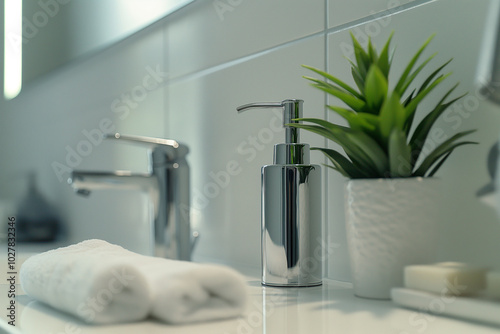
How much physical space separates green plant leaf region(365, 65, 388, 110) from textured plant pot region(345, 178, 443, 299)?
2.9 inches

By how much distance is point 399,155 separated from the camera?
20.5 inches

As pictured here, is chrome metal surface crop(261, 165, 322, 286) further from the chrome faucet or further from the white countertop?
the chrome faucet

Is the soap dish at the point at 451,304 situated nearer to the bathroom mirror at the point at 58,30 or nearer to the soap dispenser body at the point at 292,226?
the soap dispenser body at the point at 292,226

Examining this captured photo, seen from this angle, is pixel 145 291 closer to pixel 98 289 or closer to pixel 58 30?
pixel 98 289

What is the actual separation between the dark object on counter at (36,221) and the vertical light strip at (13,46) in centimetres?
41

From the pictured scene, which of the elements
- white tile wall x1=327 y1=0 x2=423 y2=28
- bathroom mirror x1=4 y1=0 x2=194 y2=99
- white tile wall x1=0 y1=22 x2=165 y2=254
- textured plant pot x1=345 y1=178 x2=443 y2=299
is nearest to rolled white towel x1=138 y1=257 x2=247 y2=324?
textured plant pot x1=345 y1=178 x2=443 y2=299

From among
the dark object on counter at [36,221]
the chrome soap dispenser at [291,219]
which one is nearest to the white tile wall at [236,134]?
the chrome soap dispenser at [291,219]

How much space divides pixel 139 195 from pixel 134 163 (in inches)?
3.3

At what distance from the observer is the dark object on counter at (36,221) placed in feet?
4.97

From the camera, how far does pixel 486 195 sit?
51 cm

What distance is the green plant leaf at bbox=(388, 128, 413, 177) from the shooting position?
511 millimetres

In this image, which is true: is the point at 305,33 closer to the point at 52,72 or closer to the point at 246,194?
the point at 246,194

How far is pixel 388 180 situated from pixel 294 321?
16cm

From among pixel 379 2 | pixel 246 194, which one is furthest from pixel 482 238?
pixel 246 194
